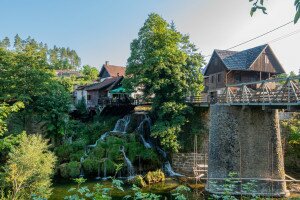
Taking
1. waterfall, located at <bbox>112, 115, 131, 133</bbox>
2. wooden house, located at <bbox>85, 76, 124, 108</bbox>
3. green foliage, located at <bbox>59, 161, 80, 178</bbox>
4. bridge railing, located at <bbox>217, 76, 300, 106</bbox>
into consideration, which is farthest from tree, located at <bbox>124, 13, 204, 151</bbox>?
wooden house, located at <bbox>85, 76, 124, 108</bbox>

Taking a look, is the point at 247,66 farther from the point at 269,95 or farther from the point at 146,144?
the point at 269,95

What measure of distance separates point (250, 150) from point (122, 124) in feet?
48.6

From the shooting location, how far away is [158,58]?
2275 cm

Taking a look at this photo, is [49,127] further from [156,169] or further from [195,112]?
[195,112]

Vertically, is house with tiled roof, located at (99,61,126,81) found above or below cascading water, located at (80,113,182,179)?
above

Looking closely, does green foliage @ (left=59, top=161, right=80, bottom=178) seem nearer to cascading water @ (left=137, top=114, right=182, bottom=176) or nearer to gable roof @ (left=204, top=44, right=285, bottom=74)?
cascading water @ (left=137, top=114, right=182, bottom=176)

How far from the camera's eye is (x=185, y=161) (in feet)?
79.9

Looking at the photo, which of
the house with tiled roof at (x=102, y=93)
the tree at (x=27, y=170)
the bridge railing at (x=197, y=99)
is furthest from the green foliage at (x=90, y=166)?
the house with tiled roof at (x=102, y=93)

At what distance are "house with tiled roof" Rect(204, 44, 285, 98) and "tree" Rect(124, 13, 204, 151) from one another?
7130 mm

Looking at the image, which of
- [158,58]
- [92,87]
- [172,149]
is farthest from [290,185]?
[92,87]

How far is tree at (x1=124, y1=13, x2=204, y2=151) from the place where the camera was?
22.6 metres

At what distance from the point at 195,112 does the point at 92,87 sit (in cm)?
1756

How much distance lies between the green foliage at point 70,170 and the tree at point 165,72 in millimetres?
7007

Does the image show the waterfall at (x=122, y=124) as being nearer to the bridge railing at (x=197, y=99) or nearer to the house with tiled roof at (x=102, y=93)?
the house with tiled roof at (x=102, y=93)
